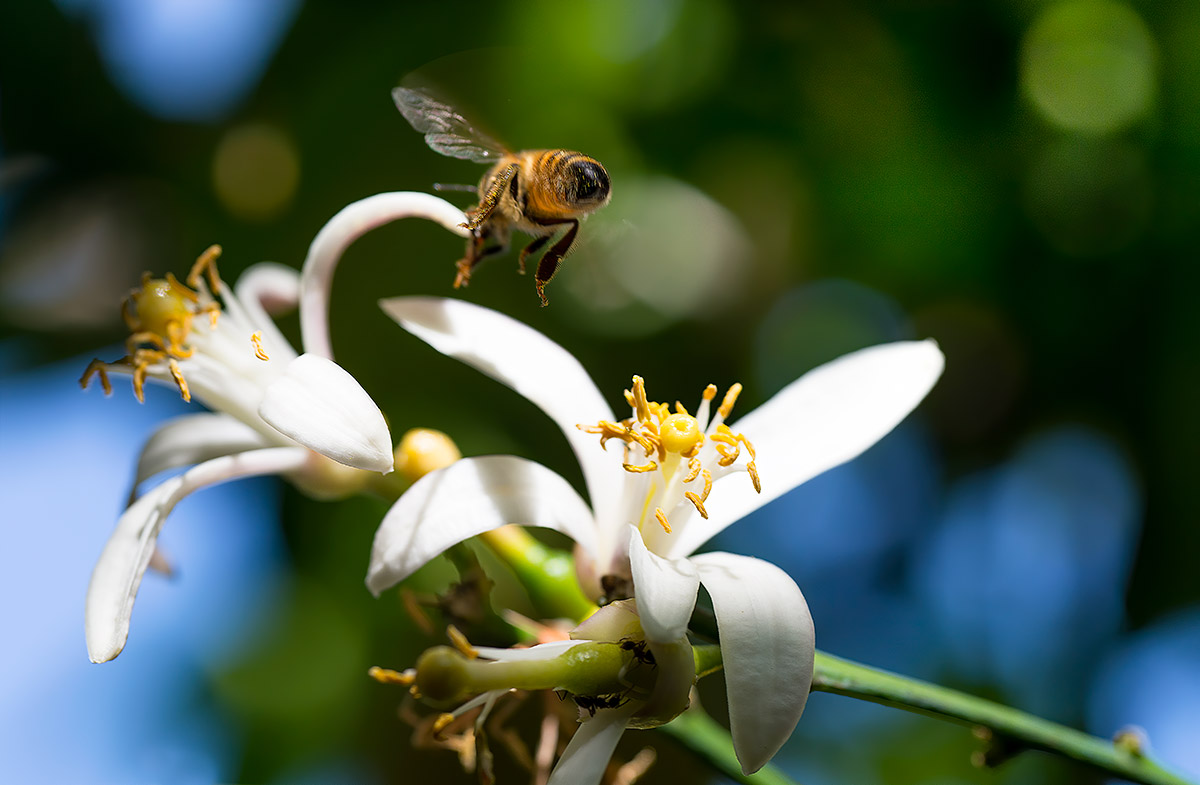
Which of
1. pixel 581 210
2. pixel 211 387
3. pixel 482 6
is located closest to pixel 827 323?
pixel 482 6

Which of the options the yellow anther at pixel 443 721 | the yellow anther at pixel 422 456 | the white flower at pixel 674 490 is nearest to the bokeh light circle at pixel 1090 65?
the white flower at pixel 674 490

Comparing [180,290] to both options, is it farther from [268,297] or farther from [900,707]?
[900,707]

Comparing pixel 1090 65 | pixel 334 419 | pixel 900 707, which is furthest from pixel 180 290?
pixel 1090 65

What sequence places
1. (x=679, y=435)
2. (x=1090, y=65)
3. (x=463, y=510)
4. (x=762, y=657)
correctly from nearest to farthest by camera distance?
1. (x=762, y=657)
2. (x=463, y=510)
3. (x=679, y=435)
4. (x=1090, y=65)

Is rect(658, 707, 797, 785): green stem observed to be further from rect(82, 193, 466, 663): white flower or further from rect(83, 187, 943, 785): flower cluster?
rect(82, 193, 466, 663): white flower

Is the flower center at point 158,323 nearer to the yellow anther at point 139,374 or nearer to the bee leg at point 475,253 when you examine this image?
the yellow anther at point 139,374

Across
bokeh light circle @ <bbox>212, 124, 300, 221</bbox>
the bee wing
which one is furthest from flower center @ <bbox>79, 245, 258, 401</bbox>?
bokeh light circle @ <bbox>212, 124, 300, 221</bbox>
